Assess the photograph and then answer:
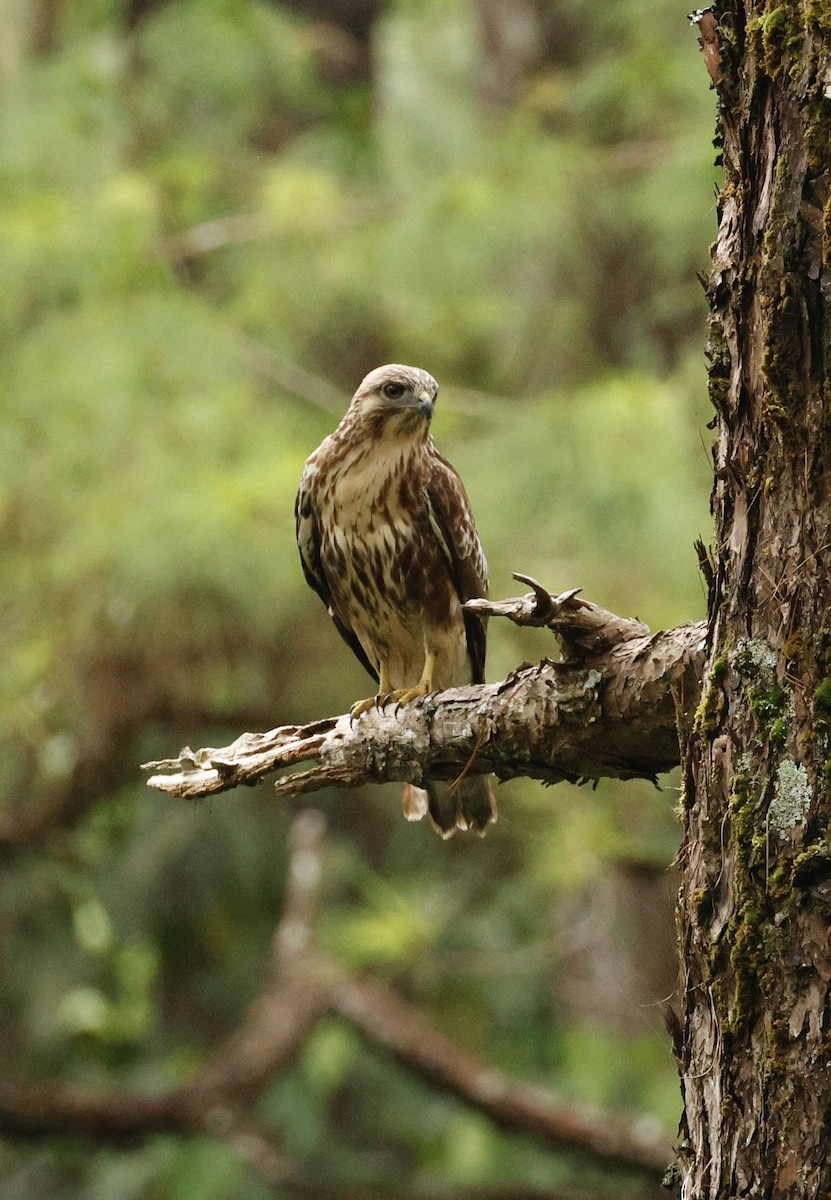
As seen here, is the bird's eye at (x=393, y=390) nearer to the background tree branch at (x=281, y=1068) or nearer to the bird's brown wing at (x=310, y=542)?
the bird's brown wing at (x=310, y=542)

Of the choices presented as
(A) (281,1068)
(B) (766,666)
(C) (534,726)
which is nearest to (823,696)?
(B) (766,666)

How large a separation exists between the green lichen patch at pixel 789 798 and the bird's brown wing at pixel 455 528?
213cm

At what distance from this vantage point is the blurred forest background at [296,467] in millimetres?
6113

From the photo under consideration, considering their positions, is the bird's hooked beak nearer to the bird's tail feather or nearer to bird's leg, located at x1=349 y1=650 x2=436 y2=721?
bird's leg, located at x1=349 y1=650 x2=436 y2=721

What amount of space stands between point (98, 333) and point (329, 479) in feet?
8.82

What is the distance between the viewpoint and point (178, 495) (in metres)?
5.97

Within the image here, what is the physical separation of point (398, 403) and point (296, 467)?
1.95m

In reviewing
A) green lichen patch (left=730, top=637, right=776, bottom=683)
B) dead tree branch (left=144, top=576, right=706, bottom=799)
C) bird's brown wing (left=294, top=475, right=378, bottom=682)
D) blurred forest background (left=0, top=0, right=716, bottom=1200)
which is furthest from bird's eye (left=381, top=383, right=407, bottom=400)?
green lichen patch (left=730, top=637, right=776, bottom=683)

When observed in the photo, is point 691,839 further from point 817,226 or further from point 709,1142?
point 817,226

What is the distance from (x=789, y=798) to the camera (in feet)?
6.82

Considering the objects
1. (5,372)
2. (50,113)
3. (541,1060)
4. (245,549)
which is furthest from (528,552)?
(541,1060)

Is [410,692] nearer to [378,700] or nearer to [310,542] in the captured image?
[378,700]

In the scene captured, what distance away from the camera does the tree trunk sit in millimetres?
2025

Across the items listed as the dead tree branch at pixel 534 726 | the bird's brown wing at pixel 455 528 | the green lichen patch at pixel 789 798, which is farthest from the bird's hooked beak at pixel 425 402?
the green lichen patch at pixel 789 798
